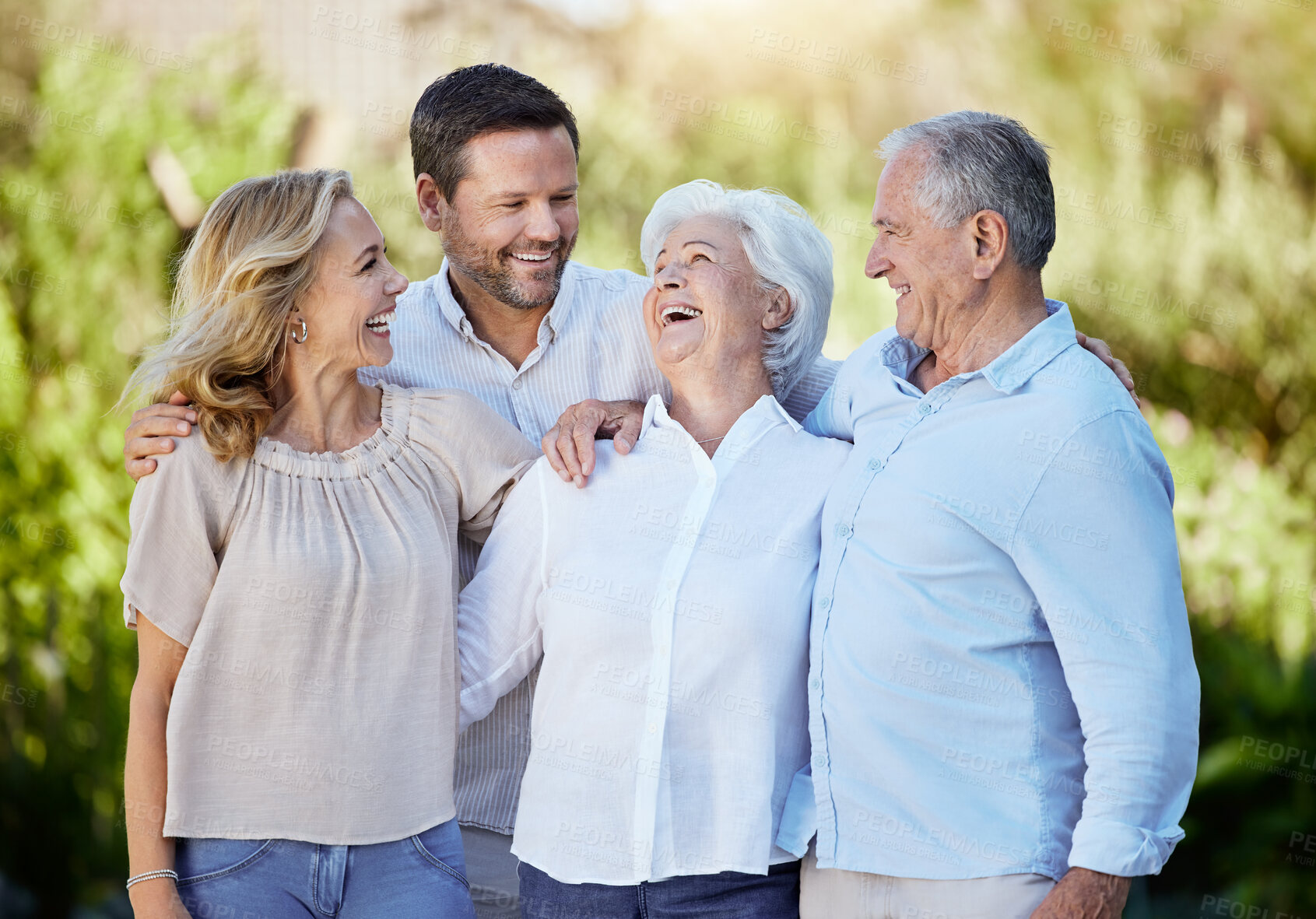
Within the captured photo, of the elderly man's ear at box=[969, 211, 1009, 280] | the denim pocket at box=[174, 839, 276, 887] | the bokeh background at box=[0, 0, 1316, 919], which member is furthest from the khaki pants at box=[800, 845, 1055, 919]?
the bokeh background at box=[0, 0, 1316, 919]

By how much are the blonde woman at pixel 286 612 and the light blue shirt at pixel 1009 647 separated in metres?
0.72

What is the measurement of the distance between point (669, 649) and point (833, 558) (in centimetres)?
34

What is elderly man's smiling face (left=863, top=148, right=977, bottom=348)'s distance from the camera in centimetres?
217

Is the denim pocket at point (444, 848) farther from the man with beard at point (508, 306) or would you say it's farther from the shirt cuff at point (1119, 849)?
the shirt cuff at point (1119, 849)

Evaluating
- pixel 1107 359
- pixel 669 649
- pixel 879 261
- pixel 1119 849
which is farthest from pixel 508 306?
pixel 1119 849

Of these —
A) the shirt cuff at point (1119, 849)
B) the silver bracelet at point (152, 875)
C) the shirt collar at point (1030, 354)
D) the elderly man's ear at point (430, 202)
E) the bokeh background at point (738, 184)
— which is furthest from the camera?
the bokeh background at point (738, 184)

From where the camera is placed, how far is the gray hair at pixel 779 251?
2420 mm

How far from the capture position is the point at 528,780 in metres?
2.16

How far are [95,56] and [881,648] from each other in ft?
16.4

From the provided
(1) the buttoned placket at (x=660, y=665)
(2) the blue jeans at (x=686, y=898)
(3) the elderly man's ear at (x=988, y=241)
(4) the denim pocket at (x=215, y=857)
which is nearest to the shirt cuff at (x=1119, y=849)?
(2) the blue jeans at (x=686, y=898)

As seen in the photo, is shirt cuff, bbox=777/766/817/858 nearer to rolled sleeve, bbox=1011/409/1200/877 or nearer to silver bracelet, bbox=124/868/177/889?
rolled sleeve, bbox=1011/409/1200/877

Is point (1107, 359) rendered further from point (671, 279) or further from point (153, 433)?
point (153, 433)

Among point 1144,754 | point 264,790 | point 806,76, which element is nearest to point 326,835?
point 264,790

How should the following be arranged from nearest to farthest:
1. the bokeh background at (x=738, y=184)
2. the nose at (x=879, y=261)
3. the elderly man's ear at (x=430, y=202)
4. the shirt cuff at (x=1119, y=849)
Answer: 1. the shirt cuff at (x=1119, y=849)
2. the nose at (x=879, y=261)
3. the elderly man's ear at (x=430, y=202)
4. the bokeh background at (x=738, y=184)
